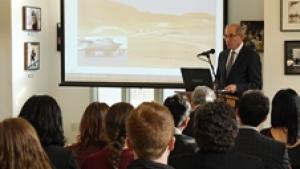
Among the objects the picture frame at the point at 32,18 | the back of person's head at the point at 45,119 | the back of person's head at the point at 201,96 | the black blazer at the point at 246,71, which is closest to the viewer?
the back of person's head at the point at 45,119

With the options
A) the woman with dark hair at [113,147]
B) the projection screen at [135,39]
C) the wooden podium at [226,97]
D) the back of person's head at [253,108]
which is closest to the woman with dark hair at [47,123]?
the woman with dark hair at [113,147]

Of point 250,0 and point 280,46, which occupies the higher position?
point 250,0

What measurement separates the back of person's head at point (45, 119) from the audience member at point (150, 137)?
759 millimetres

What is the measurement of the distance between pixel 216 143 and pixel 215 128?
6cm

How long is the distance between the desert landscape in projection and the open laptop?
49.4 inches

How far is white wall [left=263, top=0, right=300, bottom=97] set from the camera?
5805mm

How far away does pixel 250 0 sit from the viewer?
643 centimetres

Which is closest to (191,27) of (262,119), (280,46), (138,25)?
(138,25)

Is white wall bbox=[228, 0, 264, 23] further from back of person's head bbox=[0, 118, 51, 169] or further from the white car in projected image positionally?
back of person's head bbox=[0, 118, 51, 169]

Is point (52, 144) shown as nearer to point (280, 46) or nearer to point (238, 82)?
point (238, 82)

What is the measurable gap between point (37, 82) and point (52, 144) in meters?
4.89

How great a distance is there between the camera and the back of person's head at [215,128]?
219 cm

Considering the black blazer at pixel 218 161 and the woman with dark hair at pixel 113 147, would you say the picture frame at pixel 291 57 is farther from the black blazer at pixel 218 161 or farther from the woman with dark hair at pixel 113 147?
the black blazer at pixel 218 161

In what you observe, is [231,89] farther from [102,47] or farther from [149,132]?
[149,132]
